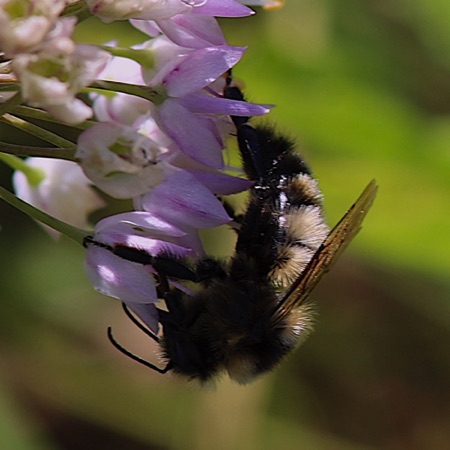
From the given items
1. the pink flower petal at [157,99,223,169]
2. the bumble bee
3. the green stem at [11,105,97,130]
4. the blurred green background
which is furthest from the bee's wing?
the blurred green background

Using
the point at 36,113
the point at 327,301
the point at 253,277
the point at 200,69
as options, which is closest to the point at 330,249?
the point at 253,277

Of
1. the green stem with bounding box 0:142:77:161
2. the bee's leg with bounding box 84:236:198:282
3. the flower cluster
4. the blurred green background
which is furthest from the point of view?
the blurred green background

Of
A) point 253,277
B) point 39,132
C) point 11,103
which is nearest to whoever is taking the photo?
point 11,103

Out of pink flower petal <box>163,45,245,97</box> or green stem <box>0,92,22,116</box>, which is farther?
pink flower petal <box>163,45,245,97</box>

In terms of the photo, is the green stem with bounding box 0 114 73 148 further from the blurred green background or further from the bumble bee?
the blurred green background

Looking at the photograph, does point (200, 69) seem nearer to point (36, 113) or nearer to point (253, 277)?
point (36, 113)
